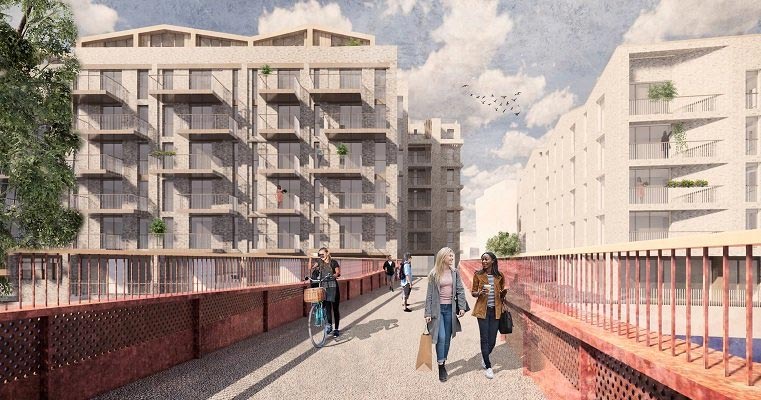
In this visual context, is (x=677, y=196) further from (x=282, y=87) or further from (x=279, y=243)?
(x=282, y=87)

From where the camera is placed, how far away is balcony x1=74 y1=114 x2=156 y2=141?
37.8m

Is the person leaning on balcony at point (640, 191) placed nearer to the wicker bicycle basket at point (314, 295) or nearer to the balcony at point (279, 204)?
the balcony at point (279, 204)

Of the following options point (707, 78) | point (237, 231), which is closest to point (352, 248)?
point (237, 231)

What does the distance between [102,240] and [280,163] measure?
1691 cm

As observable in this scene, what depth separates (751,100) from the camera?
93.8ft

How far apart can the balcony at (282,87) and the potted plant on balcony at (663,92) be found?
87.9 feet

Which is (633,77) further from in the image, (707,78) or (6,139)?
(6,139)

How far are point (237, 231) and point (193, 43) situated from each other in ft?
66.0

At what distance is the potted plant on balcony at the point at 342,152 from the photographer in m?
37.2

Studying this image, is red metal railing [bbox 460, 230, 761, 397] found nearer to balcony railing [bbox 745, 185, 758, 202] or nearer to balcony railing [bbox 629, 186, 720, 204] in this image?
balcony railing [bbox 629, 186, 720, 204]

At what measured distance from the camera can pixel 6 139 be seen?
12680 millimetres

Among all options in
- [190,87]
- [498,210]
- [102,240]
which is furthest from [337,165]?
[498,210]

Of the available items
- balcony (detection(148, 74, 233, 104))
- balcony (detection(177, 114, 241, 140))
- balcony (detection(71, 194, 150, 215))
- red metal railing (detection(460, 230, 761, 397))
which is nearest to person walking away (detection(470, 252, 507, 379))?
red metal railing (detection(460, 230, 761, 397))

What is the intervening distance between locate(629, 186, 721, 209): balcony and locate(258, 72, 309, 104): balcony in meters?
27.1
